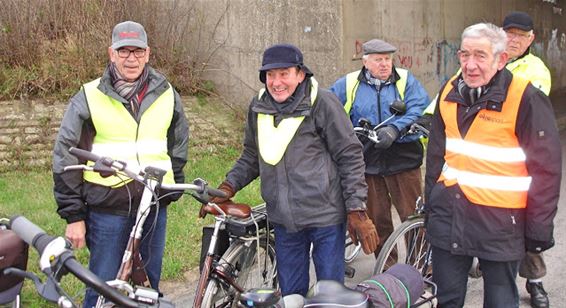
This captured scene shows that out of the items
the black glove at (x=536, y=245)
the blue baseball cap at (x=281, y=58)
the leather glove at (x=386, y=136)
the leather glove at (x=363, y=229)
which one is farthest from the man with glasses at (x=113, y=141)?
the black glove at (x=536, y=245)

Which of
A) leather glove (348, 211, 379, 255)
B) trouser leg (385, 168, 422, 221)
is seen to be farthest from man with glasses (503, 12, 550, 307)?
leather glove (348, 211, 379, 255)

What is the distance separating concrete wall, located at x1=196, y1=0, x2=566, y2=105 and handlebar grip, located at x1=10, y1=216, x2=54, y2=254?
8.47m

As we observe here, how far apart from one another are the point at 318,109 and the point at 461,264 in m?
1.18

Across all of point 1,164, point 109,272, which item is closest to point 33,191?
point 1,164

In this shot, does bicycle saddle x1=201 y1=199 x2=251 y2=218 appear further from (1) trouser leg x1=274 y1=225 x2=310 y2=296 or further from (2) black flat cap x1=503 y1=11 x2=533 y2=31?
(2) black flat cap x1=503 y1=11 x2=533 y2=31

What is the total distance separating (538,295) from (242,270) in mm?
2240

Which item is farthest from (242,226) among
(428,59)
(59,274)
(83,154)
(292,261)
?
(428,59)

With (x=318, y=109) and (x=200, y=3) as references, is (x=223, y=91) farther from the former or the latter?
(x=318, y=109)

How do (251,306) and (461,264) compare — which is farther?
(461,264)

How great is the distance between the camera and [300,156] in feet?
11.8

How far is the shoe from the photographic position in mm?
4672

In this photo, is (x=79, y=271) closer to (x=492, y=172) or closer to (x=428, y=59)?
(x=492, y=172)

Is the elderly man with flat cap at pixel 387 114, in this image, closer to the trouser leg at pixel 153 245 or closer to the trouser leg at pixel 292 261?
the trouser leg at pixel 292 261

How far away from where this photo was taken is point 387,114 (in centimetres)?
493
